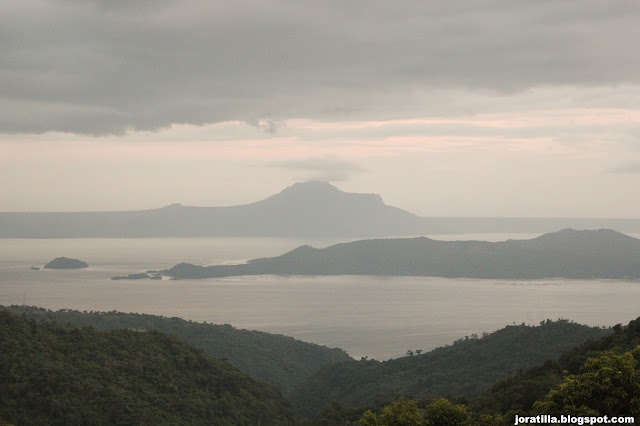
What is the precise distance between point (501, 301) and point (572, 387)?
608 ft

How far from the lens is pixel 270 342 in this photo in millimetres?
93875

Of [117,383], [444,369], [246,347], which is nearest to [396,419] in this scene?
[117,383]

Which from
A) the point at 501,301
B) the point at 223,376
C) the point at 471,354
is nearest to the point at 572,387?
the point at 223,376

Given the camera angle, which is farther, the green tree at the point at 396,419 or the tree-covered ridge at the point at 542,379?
the tree-covered ridge at the point at 542,379

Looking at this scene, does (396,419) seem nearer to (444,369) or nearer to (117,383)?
(117,383)

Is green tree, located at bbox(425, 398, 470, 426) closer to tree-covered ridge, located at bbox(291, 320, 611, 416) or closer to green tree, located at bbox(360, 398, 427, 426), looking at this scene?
green tree, located at bbox(360, 398, 427, 426)

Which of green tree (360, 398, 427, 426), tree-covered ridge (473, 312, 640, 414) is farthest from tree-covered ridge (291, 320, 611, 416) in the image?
green tree (360, 398, 427, 426)

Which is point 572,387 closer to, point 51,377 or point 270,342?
point 51,377

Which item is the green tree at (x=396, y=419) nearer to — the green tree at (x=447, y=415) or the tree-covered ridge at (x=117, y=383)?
the green tree at (x=447, y=415)

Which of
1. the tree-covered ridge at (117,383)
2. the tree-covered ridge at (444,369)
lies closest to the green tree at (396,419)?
the tree-covered ridge at (117,383)

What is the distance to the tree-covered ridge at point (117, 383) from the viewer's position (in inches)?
1591

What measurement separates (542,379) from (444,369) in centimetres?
3292

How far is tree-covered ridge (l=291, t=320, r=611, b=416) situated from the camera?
5975 cm

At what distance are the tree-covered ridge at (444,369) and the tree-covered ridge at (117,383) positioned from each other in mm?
10222
